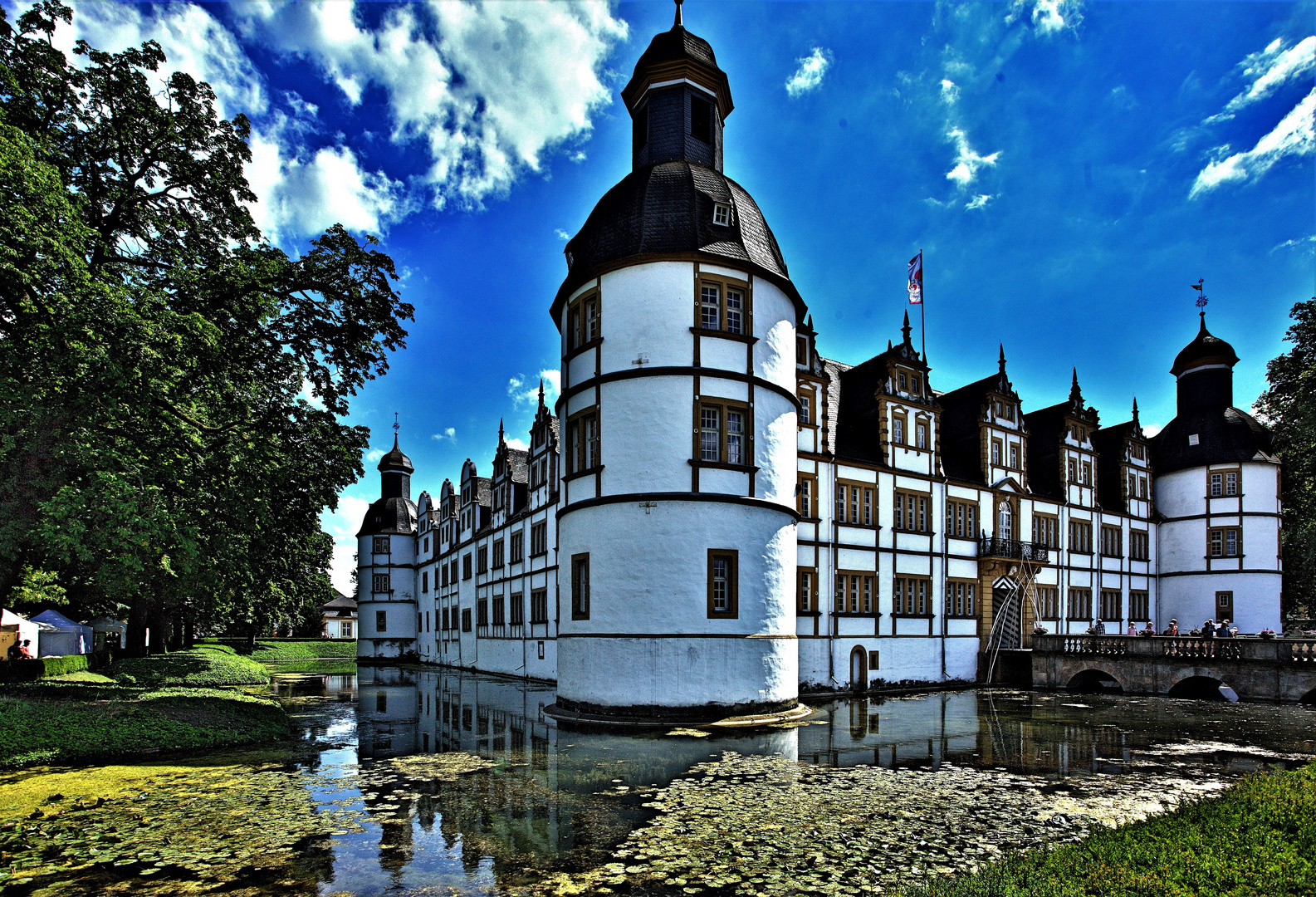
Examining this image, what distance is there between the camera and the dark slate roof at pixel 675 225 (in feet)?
70.3

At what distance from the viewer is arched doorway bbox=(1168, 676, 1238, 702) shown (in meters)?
28.9

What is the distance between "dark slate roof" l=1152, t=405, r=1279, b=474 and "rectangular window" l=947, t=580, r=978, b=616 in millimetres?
19163

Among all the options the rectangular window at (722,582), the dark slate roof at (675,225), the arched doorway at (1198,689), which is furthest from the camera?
the arched doorway at (1198,689)

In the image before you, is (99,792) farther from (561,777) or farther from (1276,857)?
(1276,857)

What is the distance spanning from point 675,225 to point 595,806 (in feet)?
52.4

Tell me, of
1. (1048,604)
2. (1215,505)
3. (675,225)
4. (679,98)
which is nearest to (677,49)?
(679,98)

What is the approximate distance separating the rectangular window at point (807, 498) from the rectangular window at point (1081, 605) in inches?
723

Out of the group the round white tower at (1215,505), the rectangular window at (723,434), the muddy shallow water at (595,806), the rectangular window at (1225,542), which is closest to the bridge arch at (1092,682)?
the round white tower at (1215,505)

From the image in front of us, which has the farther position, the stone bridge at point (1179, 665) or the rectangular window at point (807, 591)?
the rectangular window at point (807, 591)

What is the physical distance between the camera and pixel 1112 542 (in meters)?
40.4

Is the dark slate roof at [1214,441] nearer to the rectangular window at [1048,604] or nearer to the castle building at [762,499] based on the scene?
the castle building at [762,499]

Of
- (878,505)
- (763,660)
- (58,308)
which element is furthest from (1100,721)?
(58,308)

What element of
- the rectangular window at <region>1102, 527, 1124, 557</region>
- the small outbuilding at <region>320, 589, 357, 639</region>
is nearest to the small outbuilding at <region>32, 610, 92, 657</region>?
the rectangular window at <region>1102, 527, 1124, 557</region>

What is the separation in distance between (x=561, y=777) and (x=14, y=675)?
20859mm
